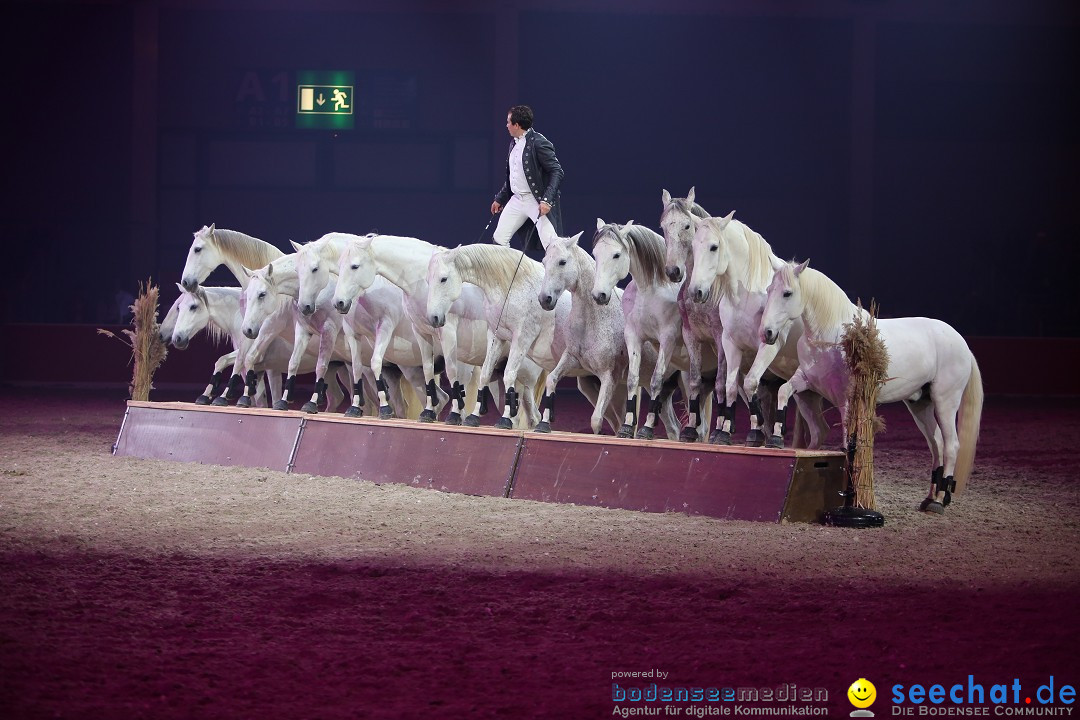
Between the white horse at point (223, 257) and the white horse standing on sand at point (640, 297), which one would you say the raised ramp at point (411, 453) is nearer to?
the white horse standing on sand at point (640, 297)

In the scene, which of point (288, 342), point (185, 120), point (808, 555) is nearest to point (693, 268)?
point (808, 555)

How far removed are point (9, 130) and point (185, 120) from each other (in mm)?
3237

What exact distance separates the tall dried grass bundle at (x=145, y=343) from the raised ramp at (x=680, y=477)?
4380 mm

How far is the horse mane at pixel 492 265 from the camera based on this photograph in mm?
8352

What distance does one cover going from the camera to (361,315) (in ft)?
30.9

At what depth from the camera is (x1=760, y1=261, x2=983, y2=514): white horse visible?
6.98 m

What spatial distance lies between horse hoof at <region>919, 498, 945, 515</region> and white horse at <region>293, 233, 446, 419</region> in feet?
12.9

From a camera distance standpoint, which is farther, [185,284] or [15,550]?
[185,284]

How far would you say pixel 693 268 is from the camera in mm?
7129

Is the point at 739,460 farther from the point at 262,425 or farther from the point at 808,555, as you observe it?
the point at 262,425

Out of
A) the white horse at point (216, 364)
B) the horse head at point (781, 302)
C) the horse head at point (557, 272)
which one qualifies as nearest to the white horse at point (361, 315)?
the white horse at point (216, 364)

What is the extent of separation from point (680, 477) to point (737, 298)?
123 cm

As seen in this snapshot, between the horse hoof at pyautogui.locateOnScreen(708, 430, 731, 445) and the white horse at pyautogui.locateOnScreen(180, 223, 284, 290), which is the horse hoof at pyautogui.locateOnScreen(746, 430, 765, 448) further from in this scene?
the white horse at pyautogui.locateOnScreen(180, 223, 284, 290)

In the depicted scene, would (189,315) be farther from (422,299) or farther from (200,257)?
(422,299)
